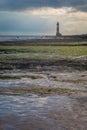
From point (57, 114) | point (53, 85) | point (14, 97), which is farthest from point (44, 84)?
point (57, 114)

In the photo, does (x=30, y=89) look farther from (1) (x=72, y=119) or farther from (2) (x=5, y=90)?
(1) (x=72, y=119)

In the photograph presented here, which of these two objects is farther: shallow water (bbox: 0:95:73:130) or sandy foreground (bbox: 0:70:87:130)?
shallow water (bbox: 0:95:73:130)

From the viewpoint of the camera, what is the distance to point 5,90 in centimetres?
1688

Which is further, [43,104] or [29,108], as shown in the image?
[43,104]

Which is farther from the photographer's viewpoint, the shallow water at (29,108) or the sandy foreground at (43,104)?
the shallow water at (29,108)

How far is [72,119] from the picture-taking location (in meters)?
11.3

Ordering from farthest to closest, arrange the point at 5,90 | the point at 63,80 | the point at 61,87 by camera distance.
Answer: the point at 63,80
the point at 61,87
the point at 5,90

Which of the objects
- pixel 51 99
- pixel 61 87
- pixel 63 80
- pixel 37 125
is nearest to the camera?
pixel 37 125

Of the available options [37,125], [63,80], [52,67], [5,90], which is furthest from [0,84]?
[52,67]

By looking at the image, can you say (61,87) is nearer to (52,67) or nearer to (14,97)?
(14,97)

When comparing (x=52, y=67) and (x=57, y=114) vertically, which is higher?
(x=57, y=114)

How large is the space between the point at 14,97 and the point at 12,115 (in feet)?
10.7

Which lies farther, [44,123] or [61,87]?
[61,87]

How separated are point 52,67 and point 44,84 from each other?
34.3 ft
